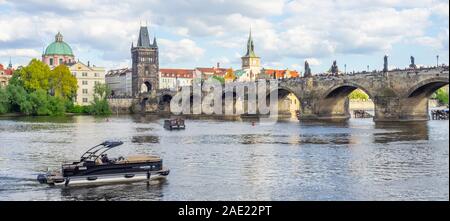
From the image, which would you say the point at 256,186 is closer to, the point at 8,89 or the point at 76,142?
the point at 76,142

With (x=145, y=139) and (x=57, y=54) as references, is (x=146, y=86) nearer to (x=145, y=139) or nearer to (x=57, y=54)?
(x=57, y=54)

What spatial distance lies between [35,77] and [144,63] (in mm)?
42865

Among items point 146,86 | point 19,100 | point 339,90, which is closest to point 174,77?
point 146,86

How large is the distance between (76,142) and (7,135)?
37.6ft

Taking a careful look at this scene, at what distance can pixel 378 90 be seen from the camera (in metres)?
78.9

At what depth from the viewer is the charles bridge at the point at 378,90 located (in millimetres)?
72312

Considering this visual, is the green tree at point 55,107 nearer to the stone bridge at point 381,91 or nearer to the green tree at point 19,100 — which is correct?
the green tree at point 19,100

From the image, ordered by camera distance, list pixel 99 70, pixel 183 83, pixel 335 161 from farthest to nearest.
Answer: pixel 183 83 < pixel 99 70 < pixel 335 161

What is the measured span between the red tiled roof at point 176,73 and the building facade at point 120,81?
10454 millimetres

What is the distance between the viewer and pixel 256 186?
88.2ft

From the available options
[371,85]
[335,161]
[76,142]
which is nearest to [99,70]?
[371,85]

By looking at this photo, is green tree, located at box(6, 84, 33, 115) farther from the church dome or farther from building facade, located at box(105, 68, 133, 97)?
the church dome

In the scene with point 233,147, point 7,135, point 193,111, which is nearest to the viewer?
point 233,147

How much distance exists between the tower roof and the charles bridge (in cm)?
6271
